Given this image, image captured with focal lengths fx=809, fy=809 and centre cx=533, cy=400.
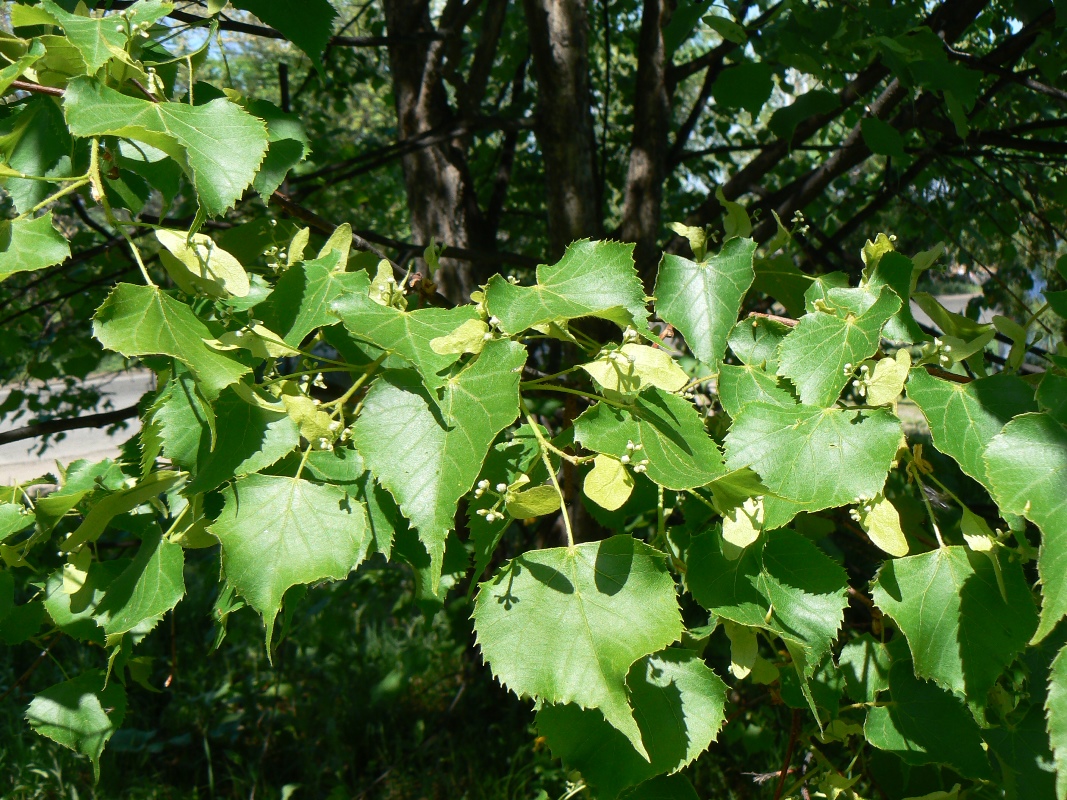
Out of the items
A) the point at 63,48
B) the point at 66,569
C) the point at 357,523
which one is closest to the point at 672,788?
the point at 357,523

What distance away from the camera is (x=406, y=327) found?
85cm

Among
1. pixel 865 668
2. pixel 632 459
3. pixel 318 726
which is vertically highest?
pixel 632 459

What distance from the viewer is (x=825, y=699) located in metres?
1.15

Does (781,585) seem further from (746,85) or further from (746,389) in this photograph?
(746,85)

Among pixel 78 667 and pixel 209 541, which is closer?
pixel 209 541

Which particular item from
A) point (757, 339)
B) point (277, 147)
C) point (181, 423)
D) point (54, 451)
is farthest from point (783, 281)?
point (54, 451)

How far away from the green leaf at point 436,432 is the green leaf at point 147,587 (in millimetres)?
354

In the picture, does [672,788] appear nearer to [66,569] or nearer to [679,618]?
[679,618]

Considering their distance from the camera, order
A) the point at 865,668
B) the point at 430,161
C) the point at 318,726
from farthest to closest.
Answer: the point at 318,726 < the point at 430,161 < the point at 865,668

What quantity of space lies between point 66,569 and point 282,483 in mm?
494

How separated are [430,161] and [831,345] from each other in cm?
164

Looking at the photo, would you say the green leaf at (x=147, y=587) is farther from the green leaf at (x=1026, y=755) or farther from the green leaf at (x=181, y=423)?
the green leaf at (x=1026, y=755)

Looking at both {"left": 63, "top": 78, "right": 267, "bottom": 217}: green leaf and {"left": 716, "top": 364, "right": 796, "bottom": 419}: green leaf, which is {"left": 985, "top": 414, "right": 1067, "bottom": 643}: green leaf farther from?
{"left": 63, "top": 78, "right": 267, "bottom": 217}: green leaf

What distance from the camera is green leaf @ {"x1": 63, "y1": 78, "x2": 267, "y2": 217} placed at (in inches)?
30.7
